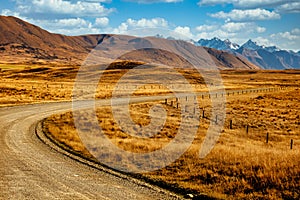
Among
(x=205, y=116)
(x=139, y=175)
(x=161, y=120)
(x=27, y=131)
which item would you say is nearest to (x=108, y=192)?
(x=139, y=175)

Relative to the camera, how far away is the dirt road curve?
1073cm

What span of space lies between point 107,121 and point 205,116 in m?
13.1

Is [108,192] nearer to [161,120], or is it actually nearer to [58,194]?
[58,194]

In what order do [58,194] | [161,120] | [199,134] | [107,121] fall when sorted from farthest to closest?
[161,120]
[107,121]
[199,134]
[58,194]

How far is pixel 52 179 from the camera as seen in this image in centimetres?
1220

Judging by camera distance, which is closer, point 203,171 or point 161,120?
point 203,171

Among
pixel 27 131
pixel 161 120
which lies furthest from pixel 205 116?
pixel 27 131

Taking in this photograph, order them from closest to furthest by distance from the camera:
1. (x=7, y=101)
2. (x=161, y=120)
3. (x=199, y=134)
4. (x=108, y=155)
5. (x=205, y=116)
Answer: (x=108, y=155), (x=199, y=134), (x=161, y=120), (x=205, y=116), (x=7, y=101)

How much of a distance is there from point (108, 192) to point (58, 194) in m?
1.68

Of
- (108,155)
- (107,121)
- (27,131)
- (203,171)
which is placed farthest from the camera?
(107,121)

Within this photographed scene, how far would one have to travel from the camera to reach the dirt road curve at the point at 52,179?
1073 centimetres

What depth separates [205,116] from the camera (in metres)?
35.7

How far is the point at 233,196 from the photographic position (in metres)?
10.8

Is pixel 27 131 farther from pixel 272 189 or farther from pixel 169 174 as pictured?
pixel 272 189
